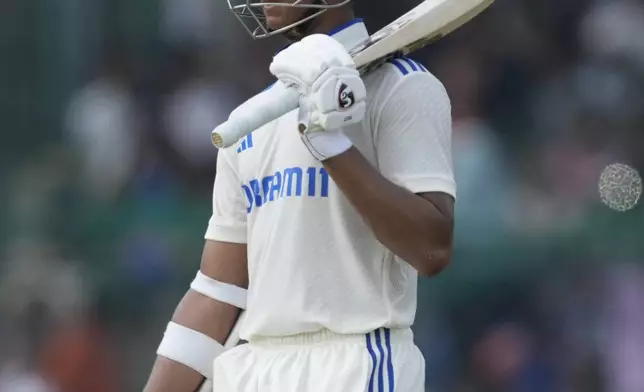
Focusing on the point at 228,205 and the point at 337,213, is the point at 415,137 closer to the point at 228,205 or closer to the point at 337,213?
the point at 337,213

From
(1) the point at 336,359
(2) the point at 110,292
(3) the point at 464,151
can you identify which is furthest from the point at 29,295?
(1) the point at 336,359

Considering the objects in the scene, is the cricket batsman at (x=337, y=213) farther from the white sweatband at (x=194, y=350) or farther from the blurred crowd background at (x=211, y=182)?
the blurred crowd background at (x=211, y=182)

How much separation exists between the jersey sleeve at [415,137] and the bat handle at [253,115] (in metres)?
0.20

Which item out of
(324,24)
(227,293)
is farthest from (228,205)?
(324,24)

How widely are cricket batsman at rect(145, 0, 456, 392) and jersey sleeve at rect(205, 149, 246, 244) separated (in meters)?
0.02

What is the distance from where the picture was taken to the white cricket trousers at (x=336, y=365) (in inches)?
82.9

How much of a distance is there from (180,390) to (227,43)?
324 centimetres

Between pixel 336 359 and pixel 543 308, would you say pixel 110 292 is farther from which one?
pixel 336 359

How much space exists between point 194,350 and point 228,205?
302 millimetres

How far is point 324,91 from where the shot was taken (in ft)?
Answer: 6.30

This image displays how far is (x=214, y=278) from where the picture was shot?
2.48 metres

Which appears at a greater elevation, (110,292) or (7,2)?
A: (7,2)

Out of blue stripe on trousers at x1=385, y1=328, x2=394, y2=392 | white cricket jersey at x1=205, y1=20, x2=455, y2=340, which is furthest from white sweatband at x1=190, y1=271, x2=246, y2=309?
blue stripe on trousers at x1=385, y1=328, x2=394, y2=392

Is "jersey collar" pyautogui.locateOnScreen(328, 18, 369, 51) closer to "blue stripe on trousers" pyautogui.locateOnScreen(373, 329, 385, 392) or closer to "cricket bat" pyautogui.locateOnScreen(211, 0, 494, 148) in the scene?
"cricket bat" pyautogui.locateOnScreen(211, 0, 494, 148)
